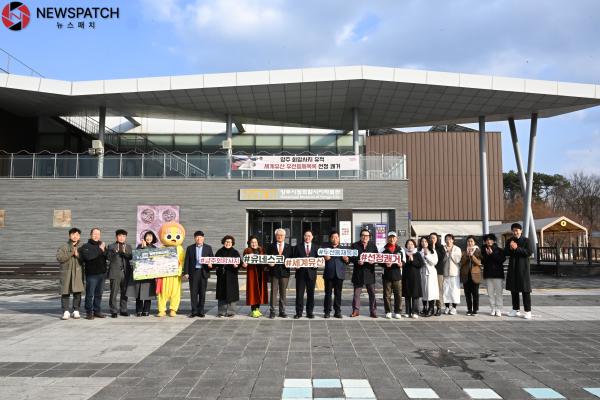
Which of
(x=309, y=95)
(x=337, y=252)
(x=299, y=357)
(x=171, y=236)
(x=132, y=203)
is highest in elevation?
(x=309, y=95)

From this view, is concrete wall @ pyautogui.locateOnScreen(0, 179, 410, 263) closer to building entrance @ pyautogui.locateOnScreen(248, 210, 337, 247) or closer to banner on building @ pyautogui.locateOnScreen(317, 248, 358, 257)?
building entrance @ pyautogui.locateOnScreen(248, 210, 337, 247)

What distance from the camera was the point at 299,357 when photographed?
6.08 metres

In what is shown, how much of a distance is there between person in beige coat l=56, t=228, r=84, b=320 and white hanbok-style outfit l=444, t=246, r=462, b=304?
7.75m

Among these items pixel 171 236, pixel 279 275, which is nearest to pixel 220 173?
pixel 171 236

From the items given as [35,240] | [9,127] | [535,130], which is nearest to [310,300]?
[35,240]

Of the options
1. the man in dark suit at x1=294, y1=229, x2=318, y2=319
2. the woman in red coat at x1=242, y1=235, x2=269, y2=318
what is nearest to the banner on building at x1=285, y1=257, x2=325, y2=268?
the man in dark suit at x1=294, y1=229, x2=318, y2=319

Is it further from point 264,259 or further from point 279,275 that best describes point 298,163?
point 279,275

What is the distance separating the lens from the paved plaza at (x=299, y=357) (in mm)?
4715

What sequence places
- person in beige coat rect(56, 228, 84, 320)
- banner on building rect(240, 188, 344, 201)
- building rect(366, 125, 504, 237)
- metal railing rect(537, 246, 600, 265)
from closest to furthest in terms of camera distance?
person in beige coat rect(56, 228, 84, 320), metal railing rect(537, 246, 600, 265), banner on building rect(240, 188, 344, 201), building rect(366, 125, 504, 237)

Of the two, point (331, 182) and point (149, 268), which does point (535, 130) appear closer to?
point (331, 182)

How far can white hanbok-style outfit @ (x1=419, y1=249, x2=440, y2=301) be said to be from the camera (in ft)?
31.8

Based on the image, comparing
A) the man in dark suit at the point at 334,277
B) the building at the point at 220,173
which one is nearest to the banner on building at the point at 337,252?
the man in dark suit at the point at 334,277

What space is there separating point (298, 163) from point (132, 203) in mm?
8594

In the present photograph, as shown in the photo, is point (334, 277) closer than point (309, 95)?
Yes
